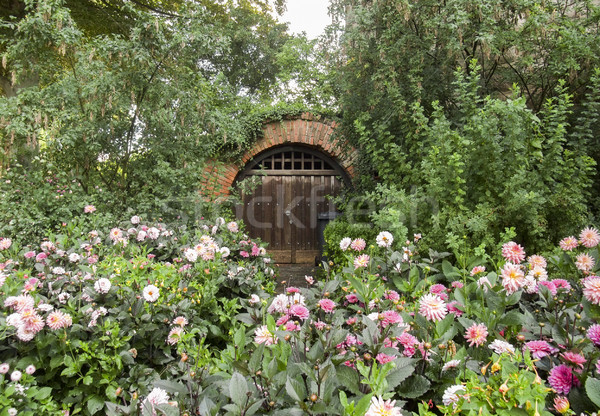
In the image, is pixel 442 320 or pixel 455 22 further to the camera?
pixel 455 22

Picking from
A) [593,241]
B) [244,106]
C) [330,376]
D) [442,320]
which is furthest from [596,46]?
[244,106]

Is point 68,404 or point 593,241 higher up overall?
point 593,241

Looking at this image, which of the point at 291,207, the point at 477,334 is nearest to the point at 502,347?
the point at 477,334

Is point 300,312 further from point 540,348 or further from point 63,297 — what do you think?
point 63,297

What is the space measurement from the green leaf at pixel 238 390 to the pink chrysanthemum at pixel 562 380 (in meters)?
0.68

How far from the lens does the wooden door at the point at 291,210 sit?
797 cm

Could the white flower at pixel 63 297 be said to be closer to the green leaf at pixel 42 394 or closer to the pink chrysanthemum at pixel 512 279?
the green leaf at pixel 42 394

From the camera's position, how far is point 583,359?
89 centimetres

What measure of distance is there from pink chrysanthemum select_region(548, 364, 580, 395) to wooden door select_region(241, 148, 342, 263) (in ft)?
23.2

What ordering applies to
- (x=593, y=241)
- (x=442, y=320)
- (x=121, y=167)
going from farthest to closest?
(x=121, y=167)
(x=593, y=241)
(x=442, y=320)

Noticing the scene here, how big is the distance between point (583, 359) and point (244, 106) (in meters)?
11.7

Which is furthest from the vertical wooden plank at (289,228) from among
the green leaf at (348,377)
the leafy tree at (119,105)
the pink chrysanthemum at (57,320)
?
the green leaf at (348,377)

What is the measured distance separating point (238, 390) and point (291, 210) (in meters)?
7.22

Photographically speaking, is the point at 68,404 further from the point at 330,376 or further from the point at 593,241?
the point at 593,241
